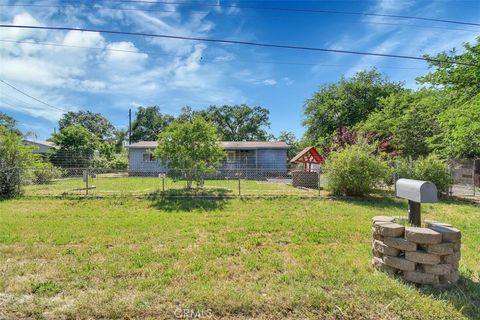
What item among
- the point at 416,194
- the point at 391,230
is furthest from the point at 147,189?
the point at 416,194

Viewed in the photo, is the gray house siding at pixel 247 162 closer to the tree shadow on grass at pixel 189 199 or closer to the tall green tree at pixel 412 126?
the tall green tree at pixel 412 126

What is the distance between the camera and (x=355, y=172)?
408 inches

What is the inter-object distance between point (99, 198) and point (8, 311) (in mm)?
7473

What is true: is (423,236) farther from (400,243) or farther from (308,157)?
(308,157)

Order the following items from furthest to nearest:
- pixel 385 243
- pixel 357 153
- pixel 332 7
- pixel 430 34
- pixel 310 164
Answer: pixel 310 164 < pixel 357 153 < pixel 430 34 < pixel 332 7 < pixel 385 243

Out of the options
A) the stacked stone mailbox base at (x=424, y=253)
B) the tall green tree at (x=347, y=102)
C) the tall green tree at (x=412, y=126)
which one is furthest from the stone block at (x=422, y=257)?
the tall green tree at (x=347, y=102)

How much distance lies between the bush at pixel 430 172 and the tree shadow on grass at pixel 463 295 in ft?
28.6

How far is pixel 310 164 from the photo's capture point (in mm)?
18484

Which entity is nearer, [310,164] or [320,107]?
[310,164]

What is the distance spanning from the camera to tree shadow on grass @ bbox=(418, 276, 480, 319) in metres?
2.94

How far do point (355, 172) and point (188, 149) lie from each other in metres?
6.27

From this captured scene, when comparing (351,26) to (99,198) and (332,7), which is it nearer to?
(332,7)

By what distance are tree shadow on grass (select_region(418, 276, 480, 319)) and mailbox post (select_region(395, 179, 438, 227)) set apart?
817 mm

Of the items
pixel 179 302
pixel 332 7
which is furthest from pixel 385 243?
pixel 332 7
